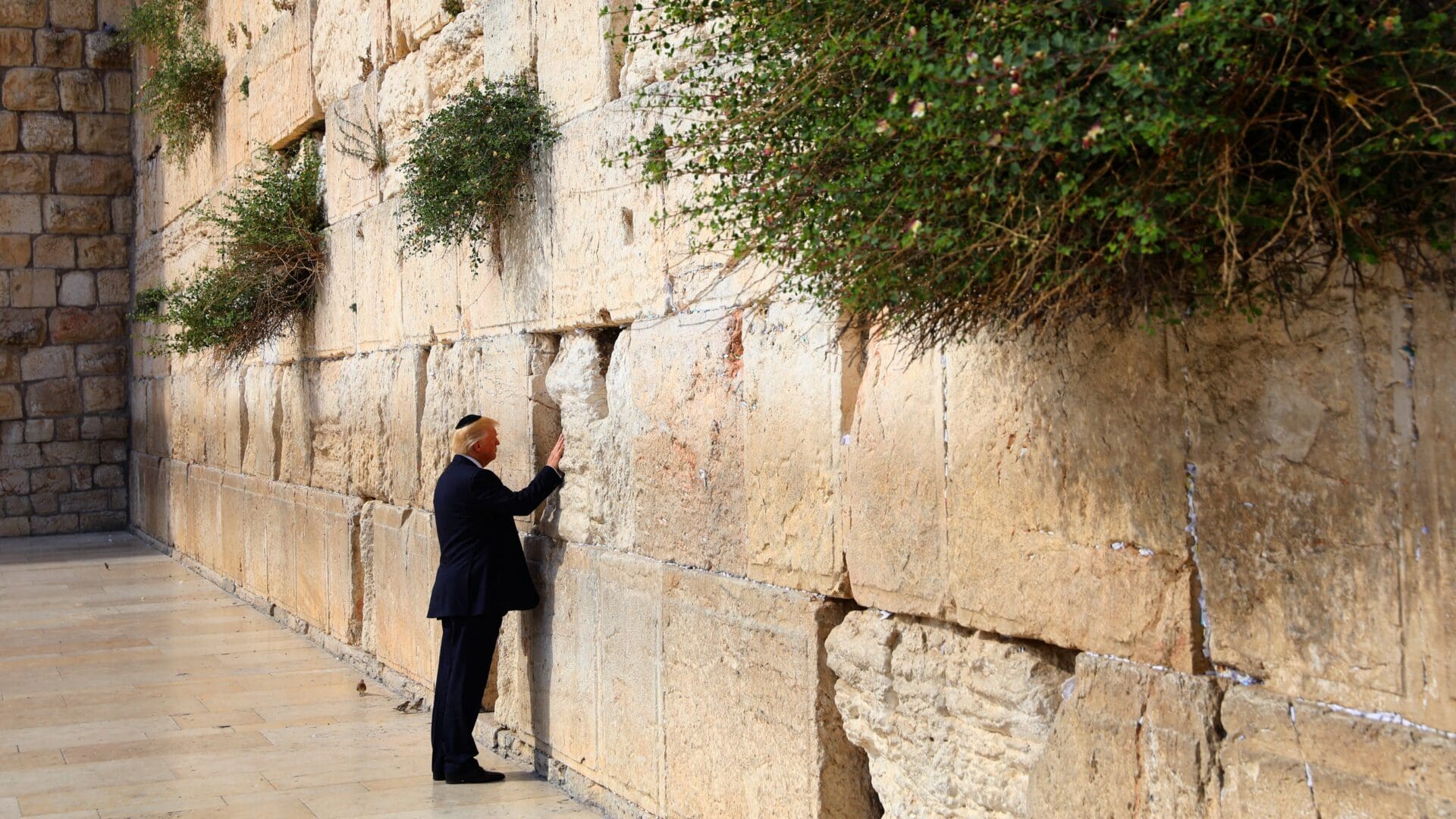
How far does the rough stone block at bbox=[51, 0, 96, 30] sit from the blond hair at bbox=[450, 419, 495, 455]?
1336 centimetres

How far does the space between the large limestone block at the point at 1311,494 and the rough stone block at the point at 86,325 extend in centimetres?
1638

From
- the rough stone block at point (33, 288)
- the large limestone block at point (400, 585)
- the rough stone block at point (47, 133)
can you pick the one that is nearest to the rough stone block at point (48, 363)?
the rough stone block at point (33, 288)

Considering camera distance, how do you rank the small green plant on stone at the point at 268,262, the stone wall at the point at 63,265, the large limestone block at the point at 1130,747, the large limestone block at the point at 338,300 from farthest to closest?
the stone wall at the point at 63,265 < the small green plant on stone at the point at 268,262 < the large limestone block at the point at 338,300 < the large limestone block at the point at 1130,747

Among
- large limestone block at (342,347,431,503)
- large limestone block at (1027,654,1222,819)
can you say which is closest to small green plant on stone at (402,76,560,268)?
large limestone block at (342,347,431,503)

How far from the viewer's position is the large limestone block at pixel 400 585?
693 centimetres

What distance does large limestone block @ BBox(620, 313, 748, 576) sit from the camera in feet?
14.4

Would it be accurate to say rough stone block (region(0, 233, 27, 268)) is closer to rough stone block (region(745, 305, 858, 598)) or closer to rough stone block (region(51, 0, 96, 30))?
rough stone block (region(51, 0, 96, 30))

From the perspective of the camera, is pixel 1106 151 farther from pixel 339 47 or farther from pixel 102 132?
pixel 102 132

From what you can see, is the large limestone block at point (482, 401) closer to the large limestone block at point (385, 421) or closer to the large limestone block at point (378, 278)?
the large limestone block at point (385, 421)

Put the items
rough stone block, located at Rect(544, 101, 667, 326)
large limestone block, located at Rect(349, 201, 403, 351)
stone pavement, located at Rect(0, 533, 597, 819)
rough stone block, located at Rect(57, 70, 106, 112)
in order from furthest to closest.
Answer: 1. rough stone block, located at Rect(57, 70, 106, 112)
2. large limestone block, located at Rect(349, 201, 403, 351)
3. stone pavement, located at Rect(0, 533, 597, 819)
4. rough stone block, located at Rect(544, 101, 667, 326)

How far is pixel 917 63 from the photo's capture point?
7.65 ft

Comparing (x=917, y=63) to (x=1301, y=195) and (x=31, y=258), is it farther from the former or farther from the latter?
(x=31, y=258)

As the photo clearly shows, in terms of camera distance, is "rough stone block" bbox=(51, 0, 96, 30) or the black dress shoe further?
"rough stone block" bbox=(51, 0, 96, 30)

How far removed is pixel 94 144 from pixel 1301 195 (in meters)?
16.9
